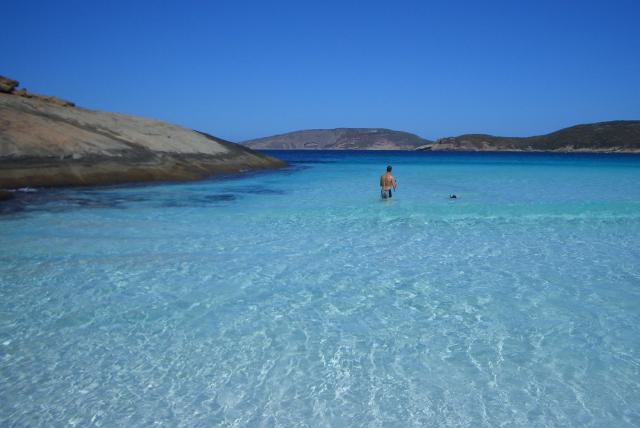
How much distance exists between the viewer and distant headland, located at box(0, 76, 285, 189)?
19656 mm

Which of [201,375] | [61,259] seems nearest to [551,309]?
[201,375]

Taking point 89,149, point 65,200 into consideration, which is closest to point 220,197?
point 65,200

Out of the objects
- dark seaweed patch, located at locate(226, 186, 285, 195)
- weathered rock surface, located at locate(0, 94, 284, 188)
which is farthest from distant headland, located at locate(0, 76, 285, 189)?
dark seaweed patch, located at locate(226, 186, 285, 195)

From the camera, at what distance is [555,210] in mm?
16609

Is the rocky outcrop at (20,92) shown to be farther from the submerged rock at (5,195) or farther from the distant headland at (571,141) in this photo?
the distant headland at (571,141)

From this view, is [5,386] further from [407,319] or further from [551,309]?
[551,309]

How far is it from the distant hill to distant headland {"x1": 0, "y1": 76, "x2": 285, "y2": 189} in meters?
109

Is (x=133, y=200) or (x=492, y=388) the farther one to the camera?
(x=133, y=200)

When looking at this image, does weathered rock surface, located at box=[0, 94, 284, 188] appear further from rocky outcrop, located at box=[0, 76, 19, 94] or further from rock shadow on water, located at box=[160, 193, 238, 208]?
rock shadow on water, located at box=[160, 193, 238, 208]

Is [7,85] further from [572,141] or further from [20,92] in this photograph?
[572,141]

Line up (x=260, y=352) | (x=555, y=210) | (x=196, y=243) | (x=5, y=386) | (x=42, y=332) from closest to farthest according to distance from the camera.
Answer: (x=5, y=386) < (x=260, y=352) < (x=42, y=332) < (x=196, y=243) < (x=555, y=210)

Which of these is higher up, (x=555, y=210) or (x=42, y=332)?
(x=42, y=332)

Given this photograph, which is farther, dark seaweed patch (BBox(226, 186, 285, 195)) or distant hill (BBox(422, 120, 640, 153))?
distant hill (BBox(422, 120, 640, 153))

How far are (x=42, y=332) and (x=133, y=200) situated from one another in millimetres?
12196
